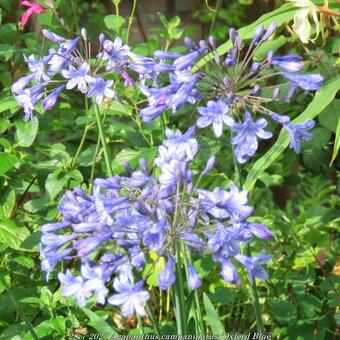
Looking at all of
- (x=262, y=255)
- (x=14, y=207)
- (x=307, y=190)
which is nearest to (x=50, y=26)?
(x=14, y=207)

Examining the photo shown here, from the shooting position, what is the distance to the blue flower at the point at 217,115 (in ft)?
6.34

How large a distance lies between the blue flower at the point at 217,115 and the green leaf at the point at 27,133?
99cm

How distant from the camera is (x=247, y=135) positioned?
1.96 meters

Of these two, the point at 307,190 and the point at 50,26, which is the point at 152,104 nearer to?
the point at 50,26

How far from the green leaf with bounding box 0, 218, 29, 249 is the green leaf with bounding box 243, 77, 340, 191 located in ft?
2.72

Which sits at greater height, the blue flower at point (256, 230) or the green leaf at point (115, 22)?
the green leaf at point (115, 22)

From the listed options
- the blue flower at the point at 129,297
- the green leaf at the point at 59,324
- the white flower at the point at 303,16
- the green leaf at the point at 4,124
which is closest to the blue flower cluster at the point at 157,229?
the blue flower at the point at 129,297

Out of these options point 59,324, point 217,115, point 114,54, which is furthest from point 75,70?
point 59,324

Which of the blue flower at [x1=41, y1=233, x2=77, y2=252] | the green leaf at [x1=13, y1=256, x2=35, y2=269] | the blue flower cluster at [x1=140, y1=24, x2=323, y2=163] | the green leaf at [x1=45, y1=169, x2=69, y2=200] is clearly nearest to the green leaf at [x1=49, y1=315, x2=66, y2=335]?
the green leaf at [x1=13, y1=256, x2=35, y2=269]

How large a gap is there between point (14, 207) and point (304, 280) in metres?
1.13

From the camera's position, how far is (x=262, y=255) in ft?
6.06

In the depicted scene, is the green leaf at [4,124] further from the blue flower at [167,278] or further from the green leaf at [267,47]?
the blue flower at [167,278]

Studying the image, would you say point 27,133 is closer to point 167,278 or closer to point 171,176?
point 171,176

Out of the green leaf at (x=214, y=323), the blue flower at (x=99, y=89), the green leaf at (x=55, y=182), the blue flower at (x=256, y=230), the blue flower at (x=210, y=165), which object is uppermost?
the blue flower at (x=99, y=89)
